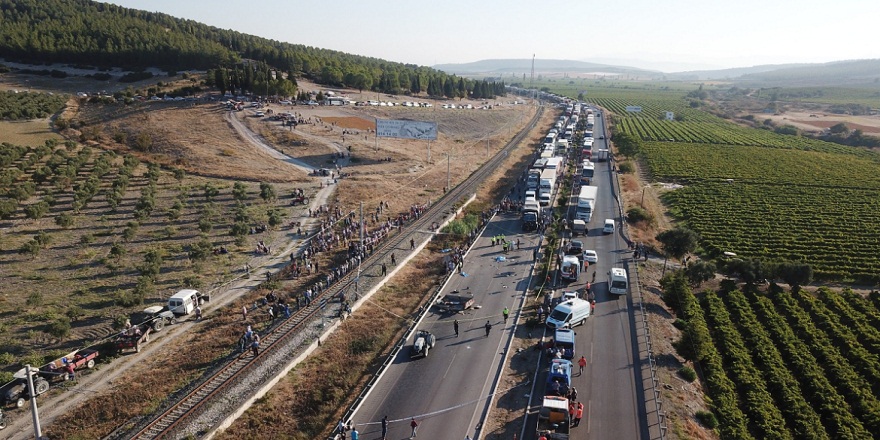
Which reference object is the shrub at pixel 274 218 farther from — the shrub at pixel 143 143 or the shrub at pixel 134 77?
the shrub at pixel 134 77

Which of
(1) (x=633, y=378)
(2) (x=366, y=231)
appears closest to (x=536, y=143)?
(2) (x=366, y=231)

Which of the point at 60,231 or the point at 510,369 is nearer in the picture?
the point at 510,369

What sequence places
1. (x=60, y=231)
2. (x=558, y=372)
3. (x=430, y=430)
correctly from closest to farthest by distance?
1. (x=430, y=430)
2. (x=558, y=372)
3. (x=60, y=231)

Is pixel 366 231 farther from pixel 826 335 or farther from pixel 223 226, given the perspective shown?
pixel 826 335

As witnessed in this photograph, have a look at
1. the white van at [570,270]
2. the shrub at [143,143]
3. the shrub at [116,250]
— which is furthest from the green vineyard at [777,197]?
the shrub at [143,143]

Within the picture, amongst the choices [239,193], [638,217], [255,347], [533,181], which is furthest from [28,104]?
[638,217]

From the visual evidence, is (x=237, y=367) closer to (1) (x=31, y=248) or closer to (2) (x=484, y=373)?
(2) (x=484, y=373)

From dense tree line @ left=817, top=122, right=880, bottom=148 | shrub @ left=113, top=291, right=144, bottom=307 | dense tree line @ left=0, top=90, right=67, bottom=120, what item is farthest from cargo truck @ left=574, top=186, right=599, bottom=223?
dense tree line @ left=817, top=122, right=880, bottom=148
